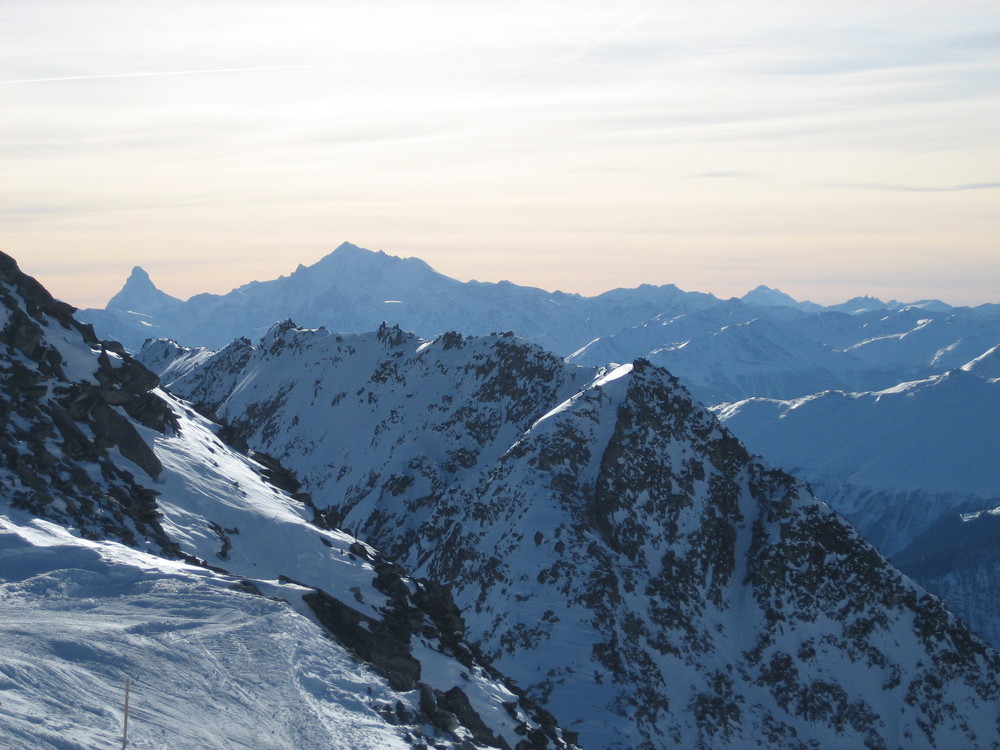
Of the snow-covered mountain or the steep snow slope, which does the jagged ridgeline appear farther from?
the steep snow slope

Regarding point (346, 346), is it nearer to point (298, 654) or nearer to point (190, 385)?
point (190, 385)

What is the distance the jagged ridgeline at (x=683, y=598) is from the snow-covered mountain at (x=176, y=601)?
15.2 m

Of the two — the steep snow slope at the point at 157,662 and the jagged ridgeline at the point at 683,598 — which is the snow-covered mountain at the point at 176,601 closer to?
the steep snow slope at the point at 157,662

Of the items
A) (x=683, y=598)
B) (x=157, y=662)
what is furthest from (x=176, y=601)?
(x=683, y=598)

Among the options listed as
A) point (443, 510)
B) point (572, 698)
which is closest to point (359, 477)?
point (443, 510)

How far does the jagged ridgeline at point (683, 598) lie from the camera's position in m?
70.5

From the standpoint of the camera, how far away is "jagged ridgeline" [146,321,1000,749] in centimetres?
7050

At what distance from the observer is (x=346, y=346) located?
166 metres

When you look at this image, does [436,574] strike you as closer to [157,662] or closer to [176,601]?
[176,601]

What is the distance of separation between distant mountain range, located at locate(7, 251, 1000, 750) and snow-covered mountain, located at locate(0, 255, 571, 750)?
12cm

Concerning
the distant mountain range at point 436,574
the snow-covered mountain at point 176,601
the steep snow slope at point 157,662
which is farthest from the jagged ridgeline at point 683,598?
the steep snow slope at point 157,662

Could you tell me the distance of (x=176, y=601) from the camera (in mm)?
28359

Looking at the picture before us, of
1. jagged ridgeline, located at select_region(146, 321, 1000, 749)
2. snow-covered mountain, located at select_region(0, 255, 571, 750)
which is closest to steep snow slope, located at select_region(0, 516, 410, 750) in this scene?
snow-covered mountain, located at select_region(0, 255, 571, 750)

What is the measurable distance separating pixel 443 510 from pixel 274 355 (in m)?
81.3
